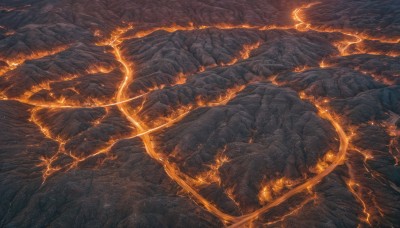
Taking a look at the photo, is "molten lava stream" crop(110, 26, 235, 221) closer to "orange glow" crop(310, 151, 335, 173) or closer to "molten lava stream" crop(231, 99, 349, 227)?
"molten lava stream" crop(231, 99, 349, 227)

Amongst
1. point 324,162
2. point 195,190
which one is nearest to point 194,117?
point 195,190

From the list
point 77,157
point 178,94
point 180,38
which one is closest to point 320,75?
point 178,94

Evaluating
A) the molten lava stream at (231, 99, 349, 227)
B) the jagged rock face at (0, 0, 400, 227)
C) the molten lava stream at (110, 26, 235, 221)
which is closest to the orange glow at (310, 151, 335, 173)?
the jagged rock face at (0, 0, 400, 227)

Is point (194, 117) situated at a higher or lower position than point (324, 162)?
higher

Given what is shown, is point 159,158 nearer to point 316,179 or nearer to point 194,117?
point 194,117

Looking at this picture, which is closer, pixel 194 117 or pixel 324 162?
pixel 324 162

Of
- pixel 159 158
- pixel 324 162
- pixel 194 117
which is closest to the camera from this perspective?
pixel 324 162

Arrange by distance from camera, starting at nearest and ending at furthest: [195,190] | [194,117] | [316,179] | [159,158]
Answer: [195,190]
[316,179]
[159,158]
[194,117]

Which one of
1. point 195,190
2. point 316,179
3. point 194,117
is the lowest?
point 195,190
